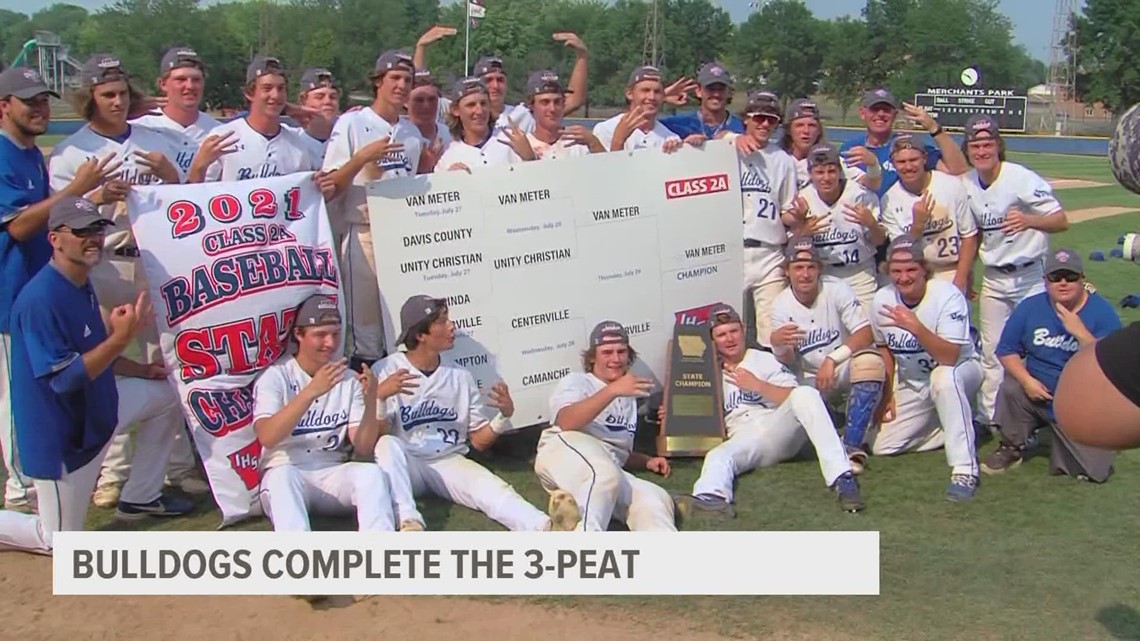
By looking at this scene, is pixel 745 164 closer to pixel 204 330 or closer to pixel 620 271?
pixel 620 271

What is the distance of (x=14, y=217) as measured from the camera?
5.39 meters

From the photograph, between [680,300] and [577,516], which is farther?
[680,300]

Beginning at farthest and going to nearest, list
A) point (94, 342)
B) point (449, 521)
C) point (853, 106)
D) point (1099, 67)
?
point (853, 106) → point (1099, 67) → point (449, 521) → point (94, 342)

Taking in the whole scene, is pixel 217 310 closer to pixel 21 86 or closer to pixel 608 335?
pixel 21 86

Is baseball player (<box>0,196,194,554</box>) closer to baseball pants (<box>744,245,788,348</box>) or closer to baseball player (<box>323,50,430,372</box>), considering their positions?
baseball player (<box>323,50,430,372</box>)

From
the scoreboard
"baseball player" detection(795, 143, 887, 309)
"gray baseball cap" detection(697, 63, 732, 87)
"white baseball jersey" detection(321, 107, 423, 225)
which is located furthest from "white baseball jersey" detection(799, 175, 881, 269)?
the scoreboard

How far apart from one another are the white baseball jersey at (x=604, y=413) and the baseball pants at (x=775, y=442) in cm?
46

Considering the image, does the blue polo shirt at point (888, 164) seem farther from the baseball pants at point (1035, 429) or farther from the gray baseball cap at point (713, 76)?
the baseball pants at point (1035, 429)

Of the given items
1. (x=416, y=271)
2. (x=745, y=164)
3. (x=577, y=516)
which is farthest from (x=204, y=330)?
(x=745, y=164)

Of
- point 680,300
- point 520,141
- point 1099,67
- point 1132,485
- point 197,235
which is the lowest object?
point 1132,485

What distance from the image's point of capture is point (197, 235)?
19.1ft

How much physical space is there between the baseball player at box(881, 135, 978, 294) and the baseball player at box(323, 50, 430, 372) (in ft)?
10.2

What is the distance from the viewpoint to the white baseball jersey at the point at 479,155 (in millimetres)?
6797

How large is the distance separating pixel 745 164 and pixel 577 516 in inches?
120
